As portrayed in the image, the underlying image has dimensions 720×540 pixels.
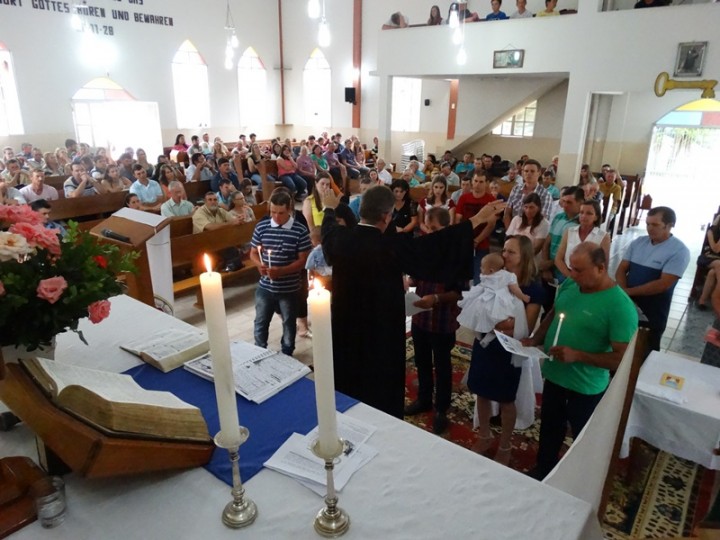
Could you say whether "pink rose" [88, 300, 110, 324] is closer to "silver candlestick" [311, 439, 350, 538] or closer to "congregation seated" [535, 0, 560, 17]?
"silver candlestick" [311, 439, 350, 538]

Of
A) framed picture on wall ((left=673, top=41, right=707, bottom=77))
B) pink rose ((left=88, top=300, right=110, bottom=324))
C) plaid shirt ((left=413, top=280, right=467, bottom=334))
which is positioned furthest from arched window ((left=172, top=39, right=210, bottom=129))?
pink rose ((left=88, top=300, right=110, bottom=324))

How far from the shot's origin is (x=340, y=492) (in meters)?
1.37

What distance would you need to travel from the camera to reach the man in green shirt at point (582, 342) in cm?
236

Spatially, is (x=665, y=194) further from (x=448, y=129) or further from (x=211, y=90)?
(x=211, y=90)

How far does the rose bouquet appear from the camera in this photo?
139 cm

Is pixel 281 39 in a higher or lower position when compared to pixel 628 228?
higher

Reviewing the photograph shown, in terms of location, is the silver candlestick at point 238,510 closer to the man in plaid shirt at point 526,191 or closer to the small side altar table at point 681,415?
the small side altar table at point 681,415

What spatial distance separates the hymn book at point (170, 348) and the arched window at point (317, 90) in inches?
660

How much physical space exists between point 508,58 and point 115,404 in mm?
10567

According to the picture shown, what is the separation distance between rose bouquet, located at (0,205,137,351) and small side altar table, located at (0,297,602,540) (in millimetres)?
390

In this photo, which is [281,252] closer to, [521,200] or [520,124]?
[521,200]

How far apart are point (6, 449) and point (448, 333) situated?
7.61 feet

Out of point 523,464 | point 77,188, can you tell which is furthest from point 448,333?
point 77,188

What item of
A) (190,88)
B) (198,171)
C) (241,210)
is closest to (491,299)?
(241,210)
